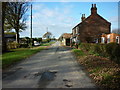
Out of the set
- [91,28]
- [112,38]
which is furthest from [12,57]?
[91,28]

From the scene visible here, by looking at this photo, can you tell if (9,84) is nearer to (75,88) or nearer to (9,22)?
(75,88)

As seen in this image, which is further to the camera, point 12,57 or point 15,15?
point 15,15

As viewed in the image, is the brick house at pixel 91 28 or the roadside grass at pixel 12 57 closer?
the roadside grass at pixel 12 57

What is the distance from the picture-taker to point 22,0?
3259cm

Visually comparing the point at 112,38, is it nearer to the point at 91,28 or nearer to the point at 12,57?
the point at 91,28

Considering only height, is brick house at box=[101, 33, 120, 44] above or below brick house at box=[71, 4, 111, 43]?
below

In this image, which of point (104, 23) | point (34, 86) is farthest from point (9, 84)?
point (104, 23)

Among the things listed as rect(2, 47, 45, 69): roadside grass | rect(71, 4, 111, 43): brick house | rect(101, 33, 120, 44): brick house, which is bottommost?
rect(2, 47, 45, 69): roadside grass

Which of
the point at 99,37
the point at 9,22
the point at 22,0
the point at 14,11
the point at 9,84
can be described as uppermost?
the point at 22,0

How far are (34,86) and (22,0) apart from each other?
31.1 meters

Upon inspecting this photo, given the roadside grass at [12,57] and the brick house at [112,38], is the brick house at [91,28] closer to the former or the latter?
the brick house at [112,38]

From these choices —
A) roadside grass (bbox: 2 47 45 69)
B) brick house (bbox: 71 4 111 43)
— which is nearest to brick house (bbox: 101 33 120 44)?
brick house (bbox: 71 4 111 43)

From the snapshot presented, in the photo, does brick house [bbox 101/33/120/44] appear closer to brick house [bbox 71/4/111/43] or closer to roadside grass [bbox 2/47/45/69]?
brick house [bbox 71/4/111/43]

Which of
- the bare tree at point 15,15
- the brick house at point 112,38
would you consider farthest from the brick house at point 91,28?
the bare tree at point 15,15
